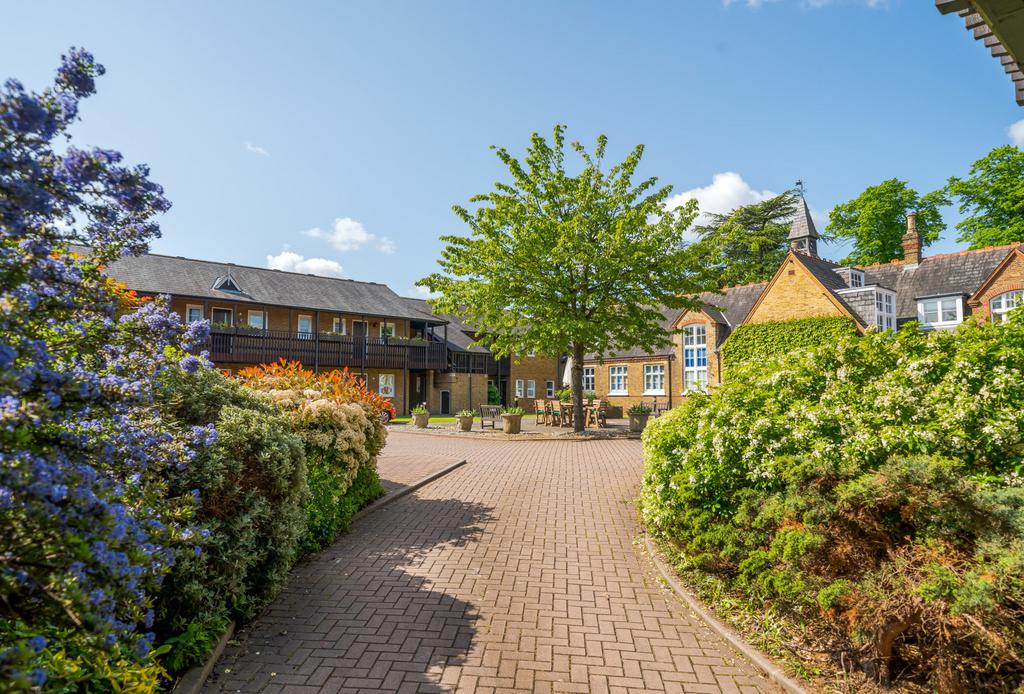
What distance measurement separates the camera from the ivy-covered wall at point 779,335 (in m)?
26.9

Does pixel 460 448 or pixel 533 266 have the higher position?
pixel 533 266

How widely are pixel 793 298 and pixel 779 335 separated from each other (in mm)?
1961

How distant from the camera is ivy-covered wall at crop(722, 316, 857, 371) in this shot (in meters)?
26.9

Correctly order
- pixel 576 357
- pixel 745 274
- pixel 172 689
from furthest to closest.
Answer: pixel 745 274 < pixel 576 357 < pixel 172 689

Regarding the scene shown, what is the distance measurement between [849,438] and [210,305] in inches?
1227

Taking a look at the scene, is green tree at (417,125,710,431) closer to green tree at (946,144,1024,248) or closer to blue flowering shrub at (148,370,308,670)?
blue flowering shrub at (148,370,308,670)

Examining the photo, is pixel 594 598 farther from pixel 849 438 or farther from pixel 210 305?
pixel 210 305

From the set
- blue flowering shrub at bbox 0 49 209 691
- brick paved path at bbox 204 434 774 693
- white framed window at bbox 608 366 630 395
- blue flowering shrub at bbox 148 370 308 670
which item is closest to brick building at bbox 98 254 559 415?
white framed window at bbox 608 366 630 395

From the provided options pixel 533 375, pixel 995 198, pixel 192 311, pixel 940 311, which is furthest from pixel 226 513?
pixel 995 198

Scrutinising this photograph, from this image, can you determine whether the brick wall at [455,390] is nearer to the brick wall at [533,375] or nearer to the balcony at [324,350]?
the balcony at [324,350]

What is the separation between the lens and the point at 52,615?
6.62 ft

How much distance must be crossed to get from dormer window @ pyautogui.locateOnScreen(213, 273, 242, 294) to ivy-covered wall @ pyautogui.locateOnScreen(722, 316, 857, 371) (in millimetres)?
25999

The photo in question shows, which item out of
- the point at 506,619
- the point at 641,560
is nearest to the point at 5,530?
the point at 506,619

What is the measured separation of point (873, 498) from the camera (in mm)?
4246
